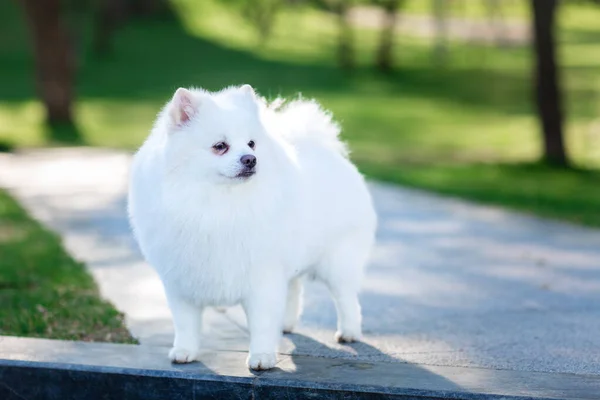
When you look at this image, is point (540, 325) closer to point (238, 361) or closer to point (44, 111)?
point (238, 361)

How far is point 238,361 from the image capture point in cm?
531

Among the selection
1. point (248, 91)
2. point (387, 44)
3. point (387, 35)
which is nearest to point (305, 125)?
point (248, 91)

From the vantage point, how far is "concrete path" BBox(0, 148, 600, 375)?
227 inches

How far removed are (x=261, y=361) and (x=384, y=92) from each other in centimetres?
2960

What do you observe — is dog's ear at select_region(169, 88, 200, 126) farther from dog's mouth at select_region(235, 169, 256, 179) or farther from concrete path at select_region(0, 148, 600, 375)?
concrete path at select_region(0, 148, 600, 375)

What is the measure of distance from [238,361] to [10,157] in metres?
13.3

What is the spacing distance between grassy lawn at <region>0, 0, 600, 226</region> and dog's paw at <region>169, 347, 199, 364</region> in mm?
6516

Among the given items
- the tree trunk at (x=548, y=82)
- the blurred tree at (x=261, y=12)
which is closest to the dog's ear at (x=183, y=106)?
the tree trunk at (x=548, y=82)

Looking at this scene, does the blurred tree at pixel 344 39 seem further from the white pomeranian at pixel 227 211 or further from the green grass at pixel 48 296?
the white pomeranian at pixel 227 211

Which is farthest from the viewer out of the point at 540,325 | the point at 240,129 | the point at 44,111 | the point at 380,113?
the point at 380,113

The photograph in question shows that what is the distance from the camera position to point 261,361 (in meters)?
5.10

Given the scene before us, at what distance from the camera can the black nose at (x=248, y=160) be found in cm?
466

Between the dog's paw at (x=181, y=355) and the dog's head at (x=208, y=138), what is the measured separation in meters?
1.01

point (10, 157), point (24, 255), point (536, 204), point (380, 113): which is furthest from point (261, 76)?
point (24, 255)
